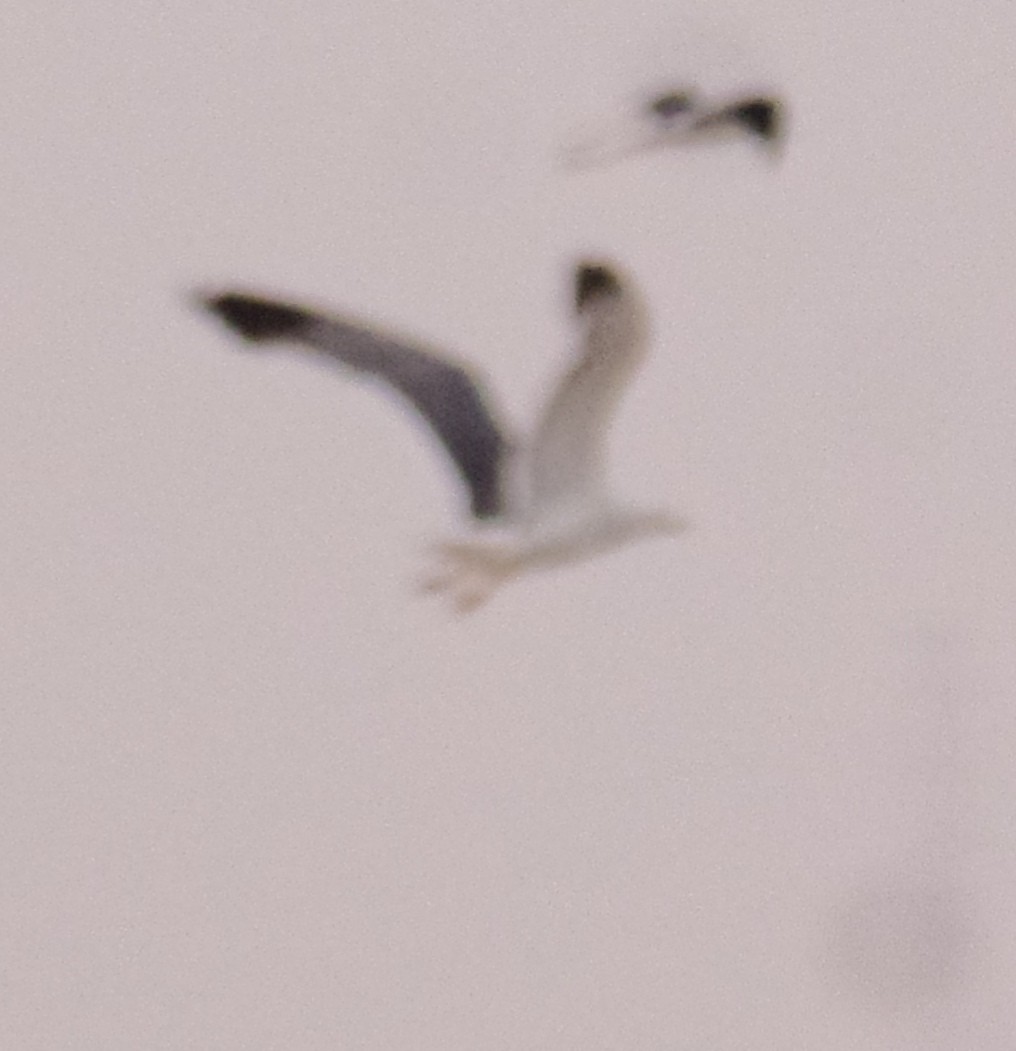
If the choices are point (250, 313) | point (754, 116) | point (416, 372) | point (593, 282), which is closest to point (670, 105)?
point (754, 116)

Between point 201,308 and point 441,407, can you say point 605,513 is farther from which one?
point 201,308

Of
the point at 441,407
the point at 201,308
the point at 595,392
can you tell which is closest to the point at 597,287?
the point at 595,392

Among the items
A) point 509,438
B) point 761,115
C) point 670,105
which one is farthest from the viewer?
point 509,438

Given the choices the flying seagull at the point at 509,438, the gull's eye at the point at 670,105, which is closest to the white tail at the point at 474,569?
the flying seagull at the point at 509,438

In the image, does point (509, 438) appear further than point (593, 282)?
Yes

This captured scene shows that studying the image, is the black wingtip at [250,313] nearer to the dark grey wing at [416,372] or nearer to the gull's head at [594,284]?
the dark grey wing at [416,372]

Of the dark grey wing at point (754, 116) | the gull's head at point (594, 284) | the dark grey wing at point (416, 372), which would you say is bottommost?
the dark grey wing at point (416, 372)

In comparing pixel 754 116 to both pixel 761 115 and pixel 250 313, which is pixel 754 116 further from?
pixel 250 313
